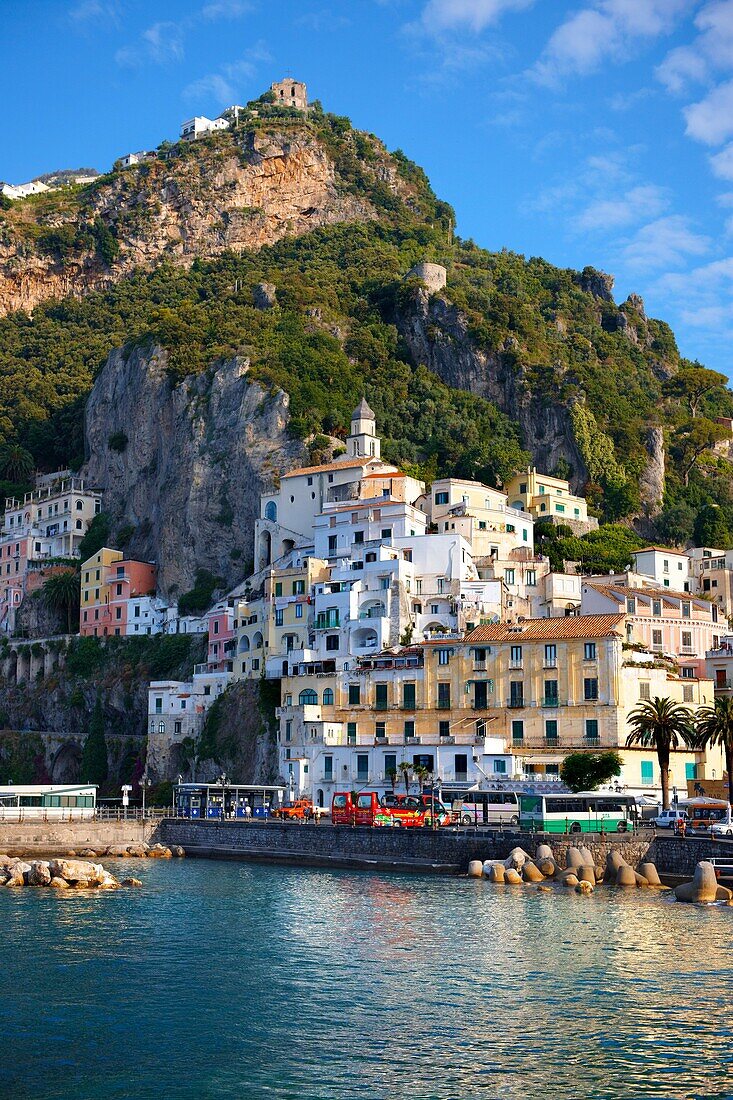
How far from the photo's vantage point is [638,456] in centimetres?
11750

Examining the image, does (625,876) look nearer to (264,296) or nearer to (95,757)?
(95,757)

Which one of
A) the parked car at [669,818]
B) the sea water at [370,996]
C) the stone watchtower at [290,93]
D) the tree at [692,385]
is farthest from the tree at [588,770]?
the stone watchtower at [290,93]

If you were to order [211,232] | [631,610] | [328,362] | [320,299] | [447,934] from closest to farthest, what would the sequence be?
[447,934] → [631,610] → [328,362] → [320,299] → [211,232]

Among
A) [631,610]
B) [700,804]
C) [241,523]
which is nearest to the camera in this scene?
[700,804]

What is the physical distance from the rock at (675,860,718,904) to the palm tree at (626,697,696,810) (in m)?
14.3

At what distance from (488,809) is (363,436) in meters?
47.5

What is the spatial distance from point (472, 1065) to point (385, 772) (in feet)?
Answer: 156

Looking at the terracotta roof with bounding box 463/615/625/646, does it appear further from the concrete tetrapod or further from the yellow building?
the yellow building

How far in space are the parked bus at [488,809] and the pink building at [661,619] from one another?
18139mm

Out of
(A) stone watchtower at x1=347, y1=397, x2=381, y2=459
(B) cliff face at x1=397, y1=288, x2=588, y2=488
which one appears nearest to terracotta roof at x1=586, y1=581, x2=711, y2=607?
(A) stone watchtower at x1=347, y1=397, x2=381, y2=459

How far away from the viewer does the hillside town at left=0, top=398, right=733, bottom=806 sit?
7031 cm

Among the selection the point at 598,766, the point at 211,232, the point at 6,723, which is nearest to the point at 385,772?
→ the point at 598,766

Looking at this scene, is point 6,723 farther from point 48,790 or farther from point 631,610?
point 631,610

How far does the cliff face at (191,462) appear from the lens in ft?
352
